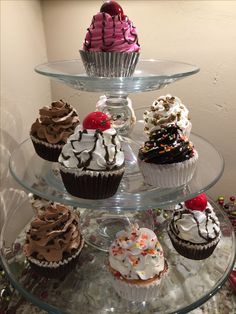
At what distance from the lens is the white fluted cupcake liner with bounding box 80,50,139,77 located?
874 mm

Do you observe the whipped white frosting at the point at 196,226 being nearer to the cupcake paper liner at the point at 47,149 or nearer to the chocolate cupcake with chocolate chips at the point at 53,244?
the chocolate cupcake with chocolate chips at the point at 53,244

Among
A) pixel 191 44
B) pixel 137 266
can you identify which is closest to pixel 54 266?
pixel 137 266

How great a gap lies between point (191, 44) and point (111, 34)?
49cm

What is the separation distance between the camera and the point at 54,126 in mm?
1032

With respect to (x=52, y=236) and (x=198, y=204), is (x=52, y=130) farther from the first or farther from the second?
(x=198, y=204)

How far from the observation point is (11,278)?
970 mm

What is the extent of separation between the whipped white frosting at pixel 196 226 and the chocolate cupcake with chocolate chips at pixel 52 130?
39 cm

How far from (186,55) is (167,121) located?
0.30m

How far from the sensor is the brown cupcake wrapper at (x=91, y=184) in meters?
0.84

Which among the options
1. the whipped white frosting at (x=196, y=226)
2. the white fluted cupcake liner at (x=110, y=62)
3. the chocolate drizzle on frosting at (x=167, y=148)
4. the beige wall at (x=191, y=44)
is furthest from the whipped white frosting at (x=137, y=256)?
the beige wall at (x=191, y=44)

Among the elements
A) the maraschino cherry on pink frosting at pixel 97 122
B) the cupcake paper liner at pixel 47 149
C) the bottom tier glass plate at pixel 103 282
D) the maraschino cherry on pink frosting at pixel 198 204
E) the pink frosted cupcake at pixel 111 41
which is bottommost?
the bottom tier glass plate at pixel 103 282

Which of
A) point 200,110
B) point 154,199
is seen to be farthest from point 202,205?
point 200,110

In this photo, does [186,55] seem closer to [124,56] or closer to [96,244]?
[124,56]

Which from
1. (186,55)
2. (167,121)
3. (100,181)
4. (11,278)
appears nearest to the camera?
(100,181)
